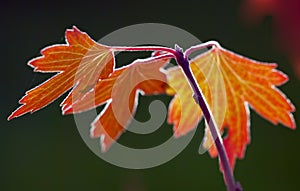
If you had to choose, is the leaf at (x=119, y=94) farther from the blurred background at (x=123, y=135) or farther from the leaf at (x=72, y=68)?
the blurred background at (x=123, y=135)

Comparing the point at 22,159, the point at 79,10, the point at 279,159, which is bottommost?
the point at 279,159

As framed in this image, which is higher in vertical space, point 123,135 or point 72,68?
point 72,68

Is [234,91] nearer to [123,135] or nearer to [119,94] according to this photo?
[119,94]

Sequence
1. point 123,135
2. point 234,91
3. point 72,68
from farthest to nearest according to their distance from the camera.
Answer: point 123,135 → point 234,91 → point 72,68

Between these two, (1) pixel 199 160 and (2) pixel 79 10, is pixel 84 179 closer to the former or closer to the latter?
(1) pixel 199 160

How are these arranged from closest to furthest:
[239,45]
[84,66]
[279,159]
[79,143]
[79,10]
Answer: [84,66]
[279,159]
[79,143]
[239,45]
[79,10]

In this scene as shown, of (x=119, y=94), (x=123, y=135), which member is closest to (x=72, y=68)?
(x=119, y=94)

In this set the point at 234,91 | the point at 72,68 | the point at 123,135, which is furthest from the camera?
the point at 123,135

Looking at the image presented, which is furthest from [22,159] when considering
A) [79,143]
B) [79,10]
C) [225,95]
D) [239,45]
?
[225,95]
